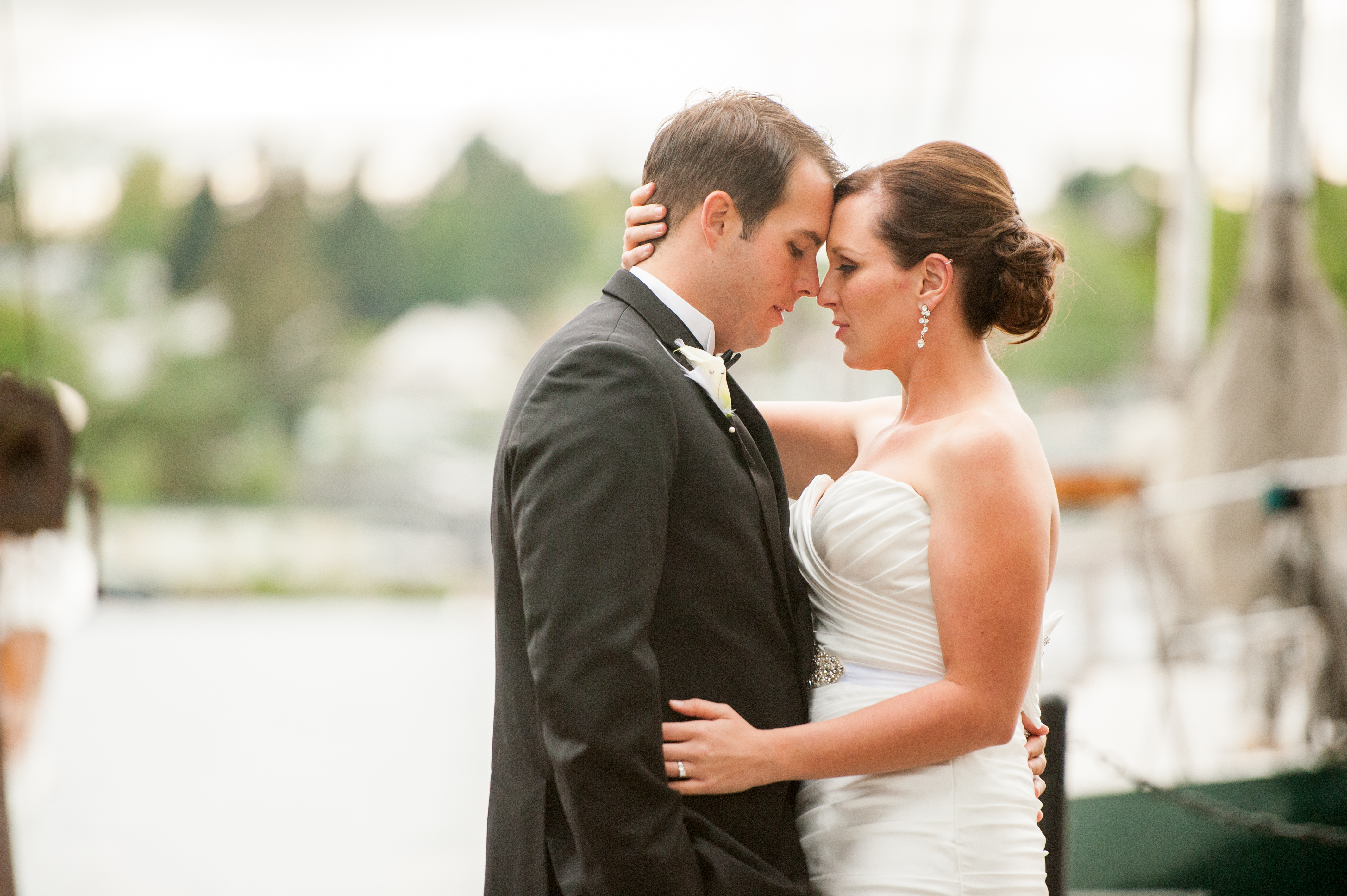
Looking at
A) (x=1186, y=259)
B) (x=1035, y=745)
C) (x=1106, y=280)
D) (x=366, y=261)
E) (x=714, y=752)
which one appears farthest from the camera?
(x=1106, y=280)

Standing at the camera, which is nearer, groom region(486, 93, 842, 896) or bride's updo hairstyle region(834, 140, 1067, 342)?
groom region(486, 93, 842, 896)

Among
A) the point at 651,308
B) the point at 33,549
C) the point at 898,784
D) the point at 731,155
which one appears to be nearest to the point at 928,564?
the point at 898,784

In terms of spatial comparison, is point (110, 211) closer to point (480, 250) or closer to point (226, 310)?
point (226, 310)

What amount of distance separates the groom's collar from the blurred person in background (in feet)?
6.02

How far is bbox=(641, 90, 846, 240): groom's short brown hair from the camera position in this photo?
1.67m

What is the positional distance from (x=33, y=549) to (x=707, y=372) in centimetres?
677

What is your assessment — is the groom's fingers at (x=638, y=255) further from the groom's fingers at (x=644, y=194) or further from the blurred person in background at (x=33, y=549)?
the blurred person in background at (x=33, y=549)

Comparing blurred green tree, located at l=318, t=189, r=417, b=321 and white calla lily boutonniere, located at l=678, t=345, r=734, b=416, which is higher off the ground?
white calla lily boutonniere, located at l=678, t=345, r=734, b=416

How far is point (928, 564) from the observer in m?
1.75

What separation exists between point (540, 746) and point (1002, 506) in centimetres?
73

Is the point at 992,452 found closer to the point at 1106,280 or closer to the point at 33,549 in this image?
the point at 33,549

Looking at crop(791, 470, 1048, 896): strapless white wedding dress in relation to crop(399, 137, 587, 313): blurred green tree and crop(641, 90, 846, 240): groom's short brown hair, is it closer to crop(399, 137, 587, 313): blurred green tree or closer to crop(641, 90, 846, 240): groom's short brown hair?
crop(641, 90, 846, 240): groom's short brown hair

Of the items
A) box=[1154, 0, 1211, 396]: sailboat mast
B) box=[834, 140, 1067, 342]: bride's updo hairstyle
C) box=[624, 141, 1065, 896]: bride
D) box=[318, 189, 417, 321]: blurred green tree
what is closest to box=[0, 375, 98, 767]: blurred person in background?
box=[624, 141, 1065, 896]: bride

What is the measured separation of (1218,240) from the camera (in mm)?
23656
